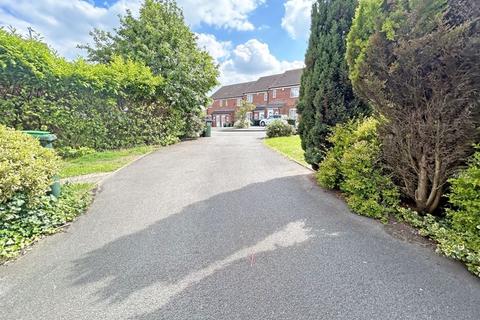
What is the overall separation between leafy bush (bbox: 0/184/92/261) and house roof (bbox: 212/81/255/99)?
151 feet

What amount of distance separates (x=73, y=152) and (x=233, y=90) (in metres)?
45.6

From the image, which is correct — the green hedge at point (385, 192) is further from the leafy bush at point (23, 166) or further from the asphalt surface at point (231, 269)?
the leafy bush at point (23, 166)

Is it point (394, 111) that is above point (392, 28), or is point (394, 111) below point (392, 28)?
below

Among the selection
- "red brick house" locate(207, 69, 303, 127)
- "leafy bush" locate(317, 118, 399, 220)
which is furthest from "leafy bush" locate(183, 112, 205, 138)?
"red brick house" locate(207, 69, 303, 127)

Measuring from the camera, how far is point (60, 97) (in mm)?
8109

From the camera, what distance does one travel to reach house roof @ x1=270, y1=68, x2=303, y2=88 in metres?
39.0

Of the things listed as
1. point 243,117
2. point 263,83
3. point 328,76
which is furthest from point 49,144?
point 263,83

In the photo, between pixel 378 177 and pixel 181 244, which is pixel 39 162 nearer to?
pixel 181 244

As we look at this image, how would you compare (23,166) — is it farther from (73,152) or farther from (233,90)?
(233,90)

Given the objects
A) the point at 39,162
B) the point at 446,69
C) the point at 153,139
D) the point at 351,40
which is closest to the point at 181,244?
the point at 39,162

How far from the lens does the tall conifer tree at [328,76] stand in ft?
18.4

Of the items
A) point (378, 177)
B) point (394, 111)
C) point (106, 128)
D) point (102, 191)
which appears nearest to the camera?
A: point (394, 111)

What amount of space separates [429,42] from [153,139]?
35.9 feet

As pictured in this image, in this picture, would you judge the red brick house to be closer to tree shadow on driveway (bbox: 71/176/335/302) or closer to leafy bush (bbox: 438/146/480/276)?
tree shadow on driveway (bbox: 71/176/335/302)
